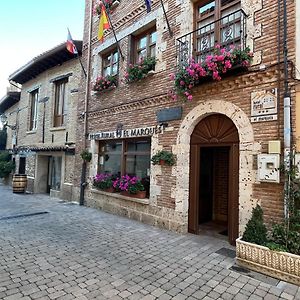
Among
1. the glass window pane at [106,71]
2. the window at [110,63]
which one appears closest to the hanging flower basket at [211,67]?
the window at [110,63]

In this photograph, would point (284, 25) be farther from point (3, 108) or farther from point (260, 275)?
point (3, 108)

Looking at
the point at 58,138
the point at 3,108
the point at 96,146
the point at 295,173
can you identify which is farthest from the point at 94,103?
the point at 3,108

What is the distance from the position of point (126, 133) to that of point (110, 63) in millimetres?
2925

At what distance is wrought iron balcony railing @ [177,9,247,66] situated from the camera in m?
5.12

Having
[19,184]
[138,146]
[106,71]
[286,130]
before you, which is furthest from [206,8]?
[19,184]

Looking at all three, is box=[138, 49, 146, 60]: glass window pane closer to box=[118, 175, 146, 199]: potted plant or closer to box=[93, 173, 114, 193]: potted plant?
box=[118, 175, 146, 199]: potted plant

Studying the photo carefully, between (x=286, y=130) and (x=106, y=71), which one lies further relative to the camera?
(x=106, y=71)

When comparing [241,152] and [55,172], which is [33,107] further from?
[241,152]

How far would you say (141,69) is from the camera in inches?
272

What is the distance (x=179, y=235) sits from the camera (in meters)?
5.62

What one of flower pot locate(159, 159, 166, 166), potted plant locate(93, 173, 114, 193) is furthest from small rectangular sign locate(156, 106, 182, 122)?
potted plant locate(93, 173, 114, 193)

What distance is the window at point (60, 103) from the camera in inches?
434

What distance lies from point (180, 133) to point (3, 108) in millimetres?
16443

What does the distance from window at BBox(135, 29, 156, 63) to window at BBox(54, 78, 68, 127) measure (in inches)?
182
